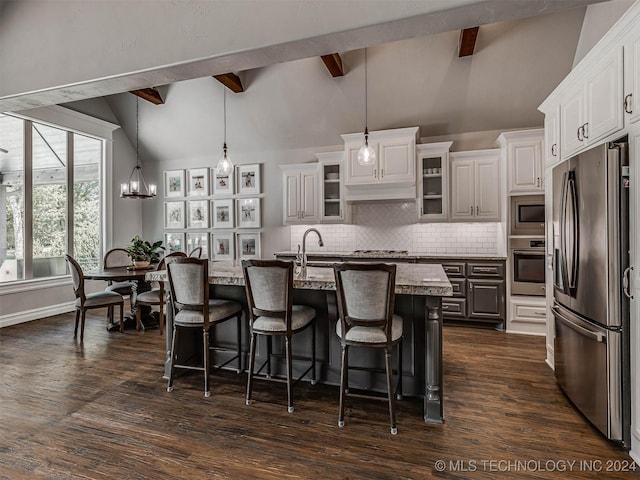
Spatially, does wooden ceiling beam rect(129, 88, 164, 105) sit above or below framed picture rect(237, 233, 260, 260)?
above

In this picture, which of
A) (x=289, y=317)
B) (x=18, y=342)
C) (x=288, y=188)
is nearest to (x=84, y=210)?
(x=18, y=342)

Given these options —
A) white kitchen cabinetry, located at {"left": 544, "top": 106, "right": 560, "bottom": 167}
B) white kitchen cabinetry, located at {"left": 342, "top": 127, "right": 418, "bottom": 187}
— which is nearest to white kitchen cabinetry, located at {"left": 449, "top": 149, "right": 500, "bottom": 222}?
white kitchen cabinetry, located at {"left": 342, "top": 127, "right": 418, "bottom": 187}

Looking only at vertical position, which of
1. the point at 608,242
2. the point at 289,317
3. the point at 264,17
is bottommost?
the point at 289,317

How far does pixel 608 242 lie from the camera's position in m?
2.04

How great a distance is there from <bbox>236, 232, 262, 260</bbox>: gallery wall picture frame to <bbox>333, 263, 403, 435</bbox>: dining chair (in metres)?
4.23

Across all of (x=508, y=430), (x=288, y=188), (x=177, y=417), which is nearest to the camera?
(x=508, y=430)

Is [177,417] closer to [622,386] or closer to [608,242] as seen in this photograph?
[622,386]

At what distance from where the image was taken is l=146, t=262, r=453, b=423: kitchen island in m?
2.35

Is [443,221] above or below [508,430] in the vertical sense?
above

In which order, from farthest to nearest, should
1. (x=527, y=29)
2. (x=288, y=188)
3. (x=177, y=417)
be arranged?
(x=288, y=188), (x=527, y=29), (x=177, y=417)

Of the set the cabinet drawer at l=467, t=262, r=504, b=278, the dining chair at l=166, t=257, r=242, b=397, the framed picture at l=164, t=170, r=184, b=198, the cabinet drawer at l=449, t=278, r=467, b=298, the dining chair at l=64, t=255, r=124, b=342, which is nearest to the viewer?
the dining chair at l=166, t=257, r=242, b=397

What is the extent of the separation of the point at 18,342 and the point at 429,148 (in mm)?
5723

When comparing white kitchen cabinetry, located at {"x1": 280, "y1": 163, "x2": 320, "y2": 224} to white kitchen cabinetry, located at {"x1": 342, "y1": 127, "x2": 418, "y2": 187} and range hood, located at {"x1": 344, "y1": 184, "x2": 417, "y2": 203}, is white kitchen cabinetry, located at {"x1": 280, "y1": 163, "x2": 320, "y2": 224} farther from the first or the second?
white kitchen cabinetry, located at {"x1": 342, "y1": 127, "x2": 418, "y2": 187}

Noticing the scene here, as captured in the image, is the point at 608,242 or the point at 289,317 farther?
the point at 289,317
